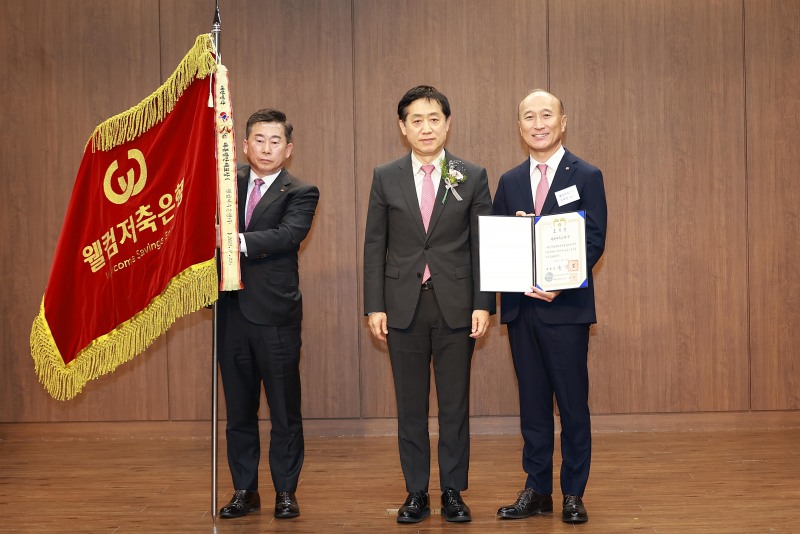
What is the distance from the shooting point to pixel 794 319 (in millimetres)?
5254

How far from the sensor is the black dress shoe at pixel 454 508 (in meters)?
3.39

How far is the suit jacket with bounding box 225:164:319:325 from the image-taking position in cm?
347

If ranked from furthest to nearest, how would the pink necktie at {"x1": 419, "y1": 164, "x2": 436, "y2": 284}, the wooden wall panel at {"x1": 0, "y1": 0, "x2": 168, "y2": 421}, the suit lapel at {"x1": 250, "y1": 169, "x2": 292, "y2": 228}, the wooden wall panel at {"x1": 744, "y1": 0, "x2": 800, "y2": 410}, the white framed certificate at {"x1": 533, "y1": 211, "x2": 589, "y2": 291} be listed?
1. the wooden wall panel at {"x1": 0, "y1": 0, "x2": 168, "y2": 421}
2. the wooden wall panel at {"x1": 744, "y1": 0, "x2": 800, "y2": 410}
3. the suit lapel at {"x1": 250, "y1": 169, "x2": 292, "y2": 228}
4. the pink necktie at {"x1": 419, "y1": 164, "x2": 436, "y2": 284}
5. the white framed certificate at {"x1": 533, "y1": 211, "x2": 589, "y2": 291}

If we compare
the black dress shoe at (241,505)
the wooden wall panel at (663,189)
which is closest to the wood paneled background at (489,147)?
the wooden wall panel at (663,189)

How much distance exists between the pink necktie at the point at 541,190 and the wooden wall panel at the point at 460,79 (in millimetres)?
1864

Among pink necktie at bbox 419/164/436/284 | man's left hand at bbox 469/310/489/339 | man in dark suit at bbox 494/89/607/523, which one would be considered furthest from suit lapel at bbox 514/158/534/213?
man's left hand at bbox 469/310/489/339

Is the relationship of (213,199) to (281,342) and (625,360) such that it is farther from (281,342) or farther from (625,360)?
(625,360)

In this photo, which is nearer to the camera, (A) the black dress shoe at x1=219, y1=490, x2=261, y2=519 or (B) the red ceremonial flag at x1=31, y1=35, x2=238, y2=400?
(B) the red ceremonial flag at x1=31, y1=35, x2=238, y2=400

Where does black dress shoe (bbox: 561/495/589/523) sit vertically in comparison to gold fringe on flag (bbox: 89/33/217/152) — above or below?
below

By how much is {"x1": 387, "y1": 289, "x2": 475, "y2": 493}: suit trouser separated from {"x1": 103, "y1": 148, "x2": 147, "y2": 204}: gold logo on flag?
1.15 metres

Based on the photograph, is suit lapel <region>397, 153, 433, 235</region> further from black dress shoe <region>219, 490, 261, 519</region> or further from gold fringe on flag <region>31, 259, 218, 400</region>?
black dress shoe <region>219, 490, 261, 519</region>

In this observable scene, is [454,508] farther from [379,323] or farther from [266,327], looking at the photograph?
[266,327]

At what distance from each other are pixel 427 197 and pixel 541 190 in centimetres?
46

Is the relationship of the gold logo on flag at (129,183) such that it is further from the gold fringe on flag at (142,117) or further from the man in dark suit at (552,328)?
the man in dark suit at (552,328)
